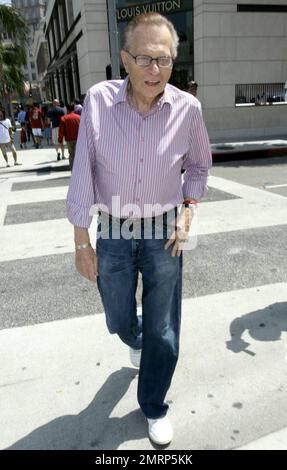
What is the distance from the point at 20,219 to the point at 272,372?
16.9 feet

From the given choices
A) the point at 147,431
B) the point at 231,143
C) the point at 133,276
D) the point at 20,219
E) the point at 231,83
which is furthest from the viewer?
the point at 231,83

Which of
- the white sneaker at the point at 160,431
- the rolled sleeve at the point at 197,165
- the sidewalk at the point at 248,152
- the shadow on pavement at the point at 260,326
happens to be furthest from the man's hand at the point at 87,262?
the sidewalk at the point at 248,152

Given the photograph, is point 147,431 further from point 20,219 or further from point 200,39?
point 200,39

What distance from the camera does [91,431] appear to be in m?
2.32

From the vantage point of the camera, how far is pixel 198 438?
223cm

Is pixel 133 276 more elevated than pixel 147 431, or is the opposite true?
pixel 133 276

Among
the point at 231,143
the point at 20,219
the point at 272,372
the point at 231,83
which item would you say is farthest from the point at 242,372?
the point at 231,83

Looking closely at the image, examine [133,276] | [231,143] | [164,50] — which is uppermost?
[164,50]

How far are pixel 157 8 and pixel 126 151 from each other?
17.5 metres

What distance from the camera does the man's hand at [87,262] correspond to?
206 cm

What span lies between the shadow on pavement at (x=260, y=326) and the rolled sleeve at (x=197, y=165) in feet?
4.58

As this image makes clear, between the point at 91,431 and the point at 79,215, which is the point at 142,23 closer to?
the point at 79,215

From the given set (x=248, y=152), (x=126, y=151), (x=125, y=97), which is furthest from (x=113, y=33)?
(x=126, y=151)

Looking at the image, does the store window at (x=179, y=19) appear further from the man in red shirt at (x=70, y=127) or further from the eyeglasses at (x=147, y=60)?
the eyeglasses at (x=147, y=60)
